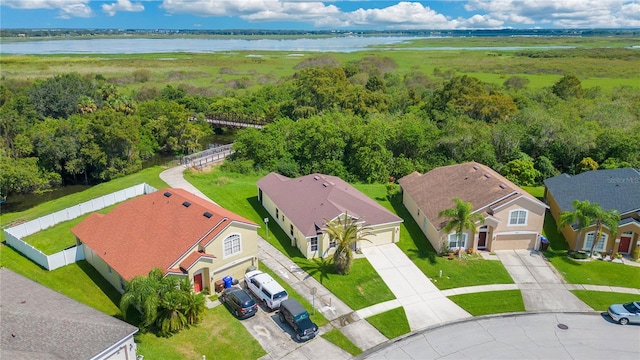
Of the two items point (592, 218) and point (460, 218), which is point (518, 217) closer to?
point (592, 218)

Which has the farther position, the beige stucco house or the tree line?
the tree line

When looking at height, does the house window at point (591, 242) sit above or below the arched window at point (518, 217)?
below

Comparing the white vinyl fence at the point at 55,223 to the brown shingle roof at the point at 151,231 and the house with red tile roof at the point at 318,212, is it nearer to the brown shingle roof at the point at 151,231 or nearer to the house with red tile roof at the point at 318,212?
the brown shingle roof at the point at 151,231

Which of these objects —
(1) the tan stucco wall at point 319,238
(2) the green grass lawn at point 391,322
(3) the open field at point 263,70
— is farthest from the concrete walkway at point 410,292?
(3) the open field at point 263,70

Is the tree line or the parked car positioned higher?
the tree line

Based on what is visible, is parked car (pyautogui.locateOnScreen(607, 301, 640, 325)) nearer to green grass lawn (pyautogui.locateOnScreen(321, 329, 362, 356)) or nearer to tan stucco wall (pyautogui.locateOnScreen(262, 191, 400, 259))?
tan stucco wall (pyautogui.locateOnScreen(262, 191, 400, 259))

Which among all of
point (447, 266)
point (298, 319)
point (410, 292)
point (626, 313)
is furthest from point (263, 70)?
point (626, 313)

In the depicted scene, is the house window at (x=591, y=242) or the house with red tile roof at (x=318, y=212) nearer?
the house with red tile roof at (x=318, y=212)

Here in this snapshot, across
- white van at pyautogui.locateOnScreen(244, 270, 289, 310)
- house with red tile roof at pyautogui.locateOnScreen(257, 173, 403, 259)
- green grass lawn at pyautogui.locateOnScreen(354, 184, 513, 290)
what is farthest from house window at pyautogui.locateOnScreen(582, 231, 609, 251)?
white van at pyautogui.locateOnScreen(244, 270, 289, 310)
